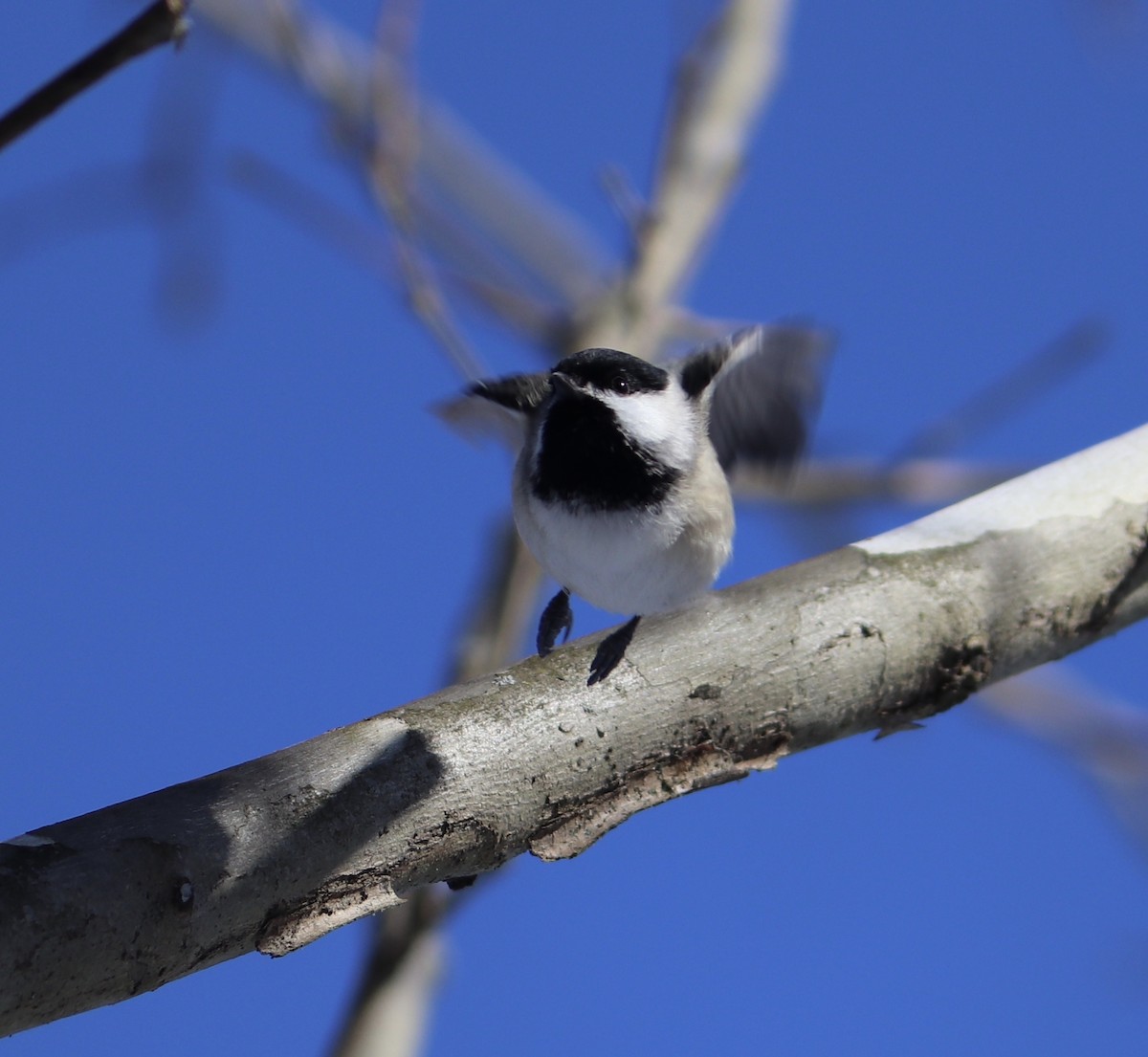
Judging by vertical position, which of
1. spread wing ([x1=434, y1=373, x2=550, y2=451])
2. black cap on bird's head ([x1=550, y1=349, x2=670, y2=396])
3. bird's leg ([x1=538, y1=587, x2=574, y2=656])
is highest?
spread wing ([x1=434, y1=373, x2=550, y2=451])

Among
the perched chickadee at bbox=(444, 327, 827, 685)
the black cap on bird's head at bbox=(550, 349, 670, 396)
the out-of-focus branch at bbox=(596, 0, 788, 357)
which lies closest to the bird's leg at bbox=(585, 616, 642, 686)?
the perched chickadee at bbox=(444, 327, 827, 685)

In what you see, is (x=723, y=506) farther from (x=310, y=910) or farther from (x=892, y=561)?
(x=310, y=910)

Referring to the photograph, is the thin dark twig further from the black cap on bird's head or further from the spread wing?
the spread wing

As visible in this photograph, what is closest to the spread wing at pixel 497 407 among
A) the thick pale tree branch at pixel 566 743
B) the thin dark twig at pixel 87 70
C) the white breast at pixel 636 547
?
the white breast at pixel 636 547

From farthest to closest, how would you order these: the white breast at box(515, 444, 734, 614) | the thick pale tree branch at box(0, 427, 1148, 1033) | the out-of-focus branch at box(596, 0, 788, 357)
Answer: the out-of-focus branch at box(596, 0, 788, 357), the white breast at box(515, 444, 734, 614), the thick pale tree branch at box(0, 427, 1148, 1033)

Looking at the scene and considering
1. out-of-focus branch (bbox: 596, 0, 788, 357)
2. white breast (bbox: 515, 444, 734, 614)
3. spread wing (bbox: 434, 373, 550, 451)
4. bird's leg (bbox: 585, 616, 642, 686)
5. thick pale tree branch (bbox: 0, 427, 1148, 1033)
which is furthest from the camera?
out-of-focus branch (bbox: 596, 0, 788, 357)

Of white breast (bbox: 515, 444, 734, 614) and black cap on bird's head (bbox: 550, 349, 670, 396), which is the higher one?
black cap on bird's head (bbox: 550, 349, 670, 396)

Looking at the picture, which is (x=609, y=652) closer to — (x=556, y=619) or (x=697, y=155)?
(x=556, y=619)

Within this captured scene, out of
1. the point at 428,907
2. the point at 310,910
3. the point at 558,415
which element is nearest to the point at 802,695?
the point at 558,415

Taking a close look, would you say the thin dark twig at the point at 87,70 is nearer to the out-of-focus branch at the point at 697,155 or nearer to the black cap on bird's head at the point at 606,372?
the black cap on bird's head at the point at 606,372
